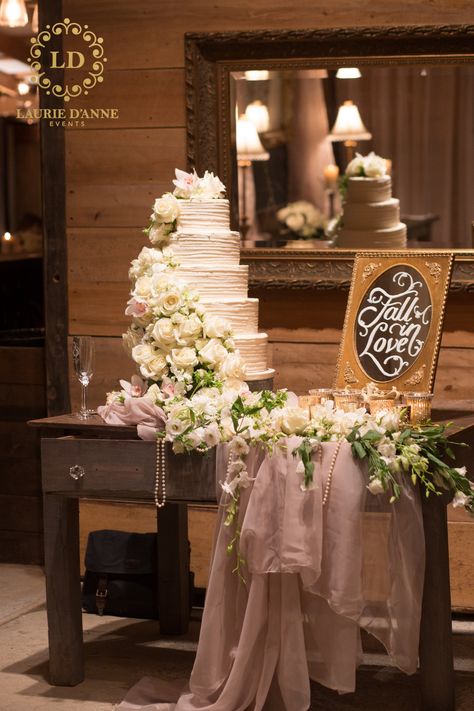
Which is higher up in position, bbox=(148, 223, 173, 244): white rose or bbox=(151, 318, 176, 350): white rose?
bbox=(148, 223, 173, 244): white rose

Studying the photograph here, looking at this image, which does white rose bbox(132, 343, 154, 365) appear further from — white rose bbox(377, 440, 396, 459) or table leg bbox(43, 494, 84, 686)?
white rose bbox(377, 440, 396, 459)

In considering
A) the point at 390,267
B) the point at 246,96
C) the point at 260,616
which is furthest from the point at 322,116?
the point at 260,616

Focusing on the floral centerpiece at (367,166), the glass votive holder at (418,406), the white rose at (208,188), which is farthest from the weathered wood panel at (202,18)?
the glass votive holder at (418,406)

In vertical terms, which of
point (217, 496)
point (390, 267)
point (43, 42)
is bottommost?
point (217, 496)

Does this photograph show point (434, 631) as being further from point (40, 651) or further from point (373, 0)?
point (373, 0)

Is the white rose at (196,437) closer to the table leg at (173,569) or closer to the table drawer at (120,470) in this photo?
the table drawer at (120,470)

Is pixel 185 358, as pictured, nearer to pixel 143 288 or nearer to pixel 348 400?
pixel 143 288

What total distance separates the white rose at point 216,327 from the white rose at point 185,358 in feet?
0.24

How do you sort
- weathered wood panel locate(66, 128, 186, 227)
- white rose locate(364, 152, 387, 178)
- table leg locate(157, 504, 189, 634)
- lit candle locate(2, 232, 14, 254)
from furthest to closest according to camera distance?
lit candle locate(2, 232, 14, 254)
weathered wood panel locate(66, 128, 186, 227)
white rose locate(364, 152, 387, 178)
table leg locate(157, 504, 189, 634)

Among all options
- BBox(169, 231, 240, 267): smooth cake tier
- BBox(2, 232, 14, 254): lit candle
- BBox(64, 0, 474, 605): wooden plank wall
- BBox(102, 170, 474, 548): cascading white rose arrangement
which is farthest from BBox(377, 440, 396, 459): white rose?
BBox(2, 232, 14, 254): lit candle

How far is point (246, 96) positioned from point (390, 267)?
3.56ft

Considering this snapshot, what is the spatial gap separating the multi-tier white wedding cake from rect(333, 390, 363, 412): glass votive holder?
13.1 inches

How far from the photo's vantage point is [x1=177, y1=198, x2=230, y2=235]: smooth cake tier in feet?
12.4

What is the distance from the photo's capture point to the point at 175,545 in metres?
4.23
